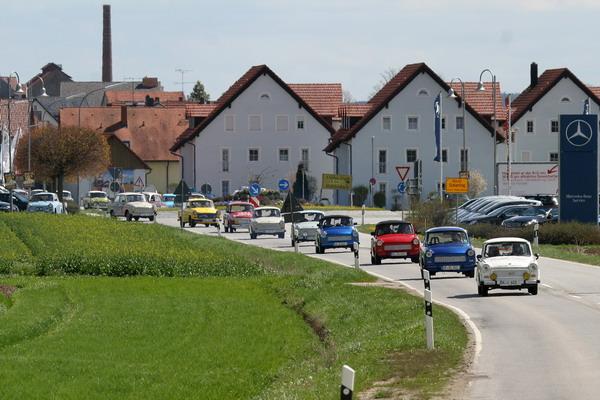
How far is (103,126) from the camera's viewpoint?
142500 mm

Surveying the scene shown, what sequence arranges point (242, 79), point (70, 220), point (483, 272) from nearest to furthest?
1. point (483, 272)
2. point (70, 220)
3. point (242, 79)

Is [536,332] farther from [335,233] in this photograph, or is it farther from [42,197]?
[42,197]

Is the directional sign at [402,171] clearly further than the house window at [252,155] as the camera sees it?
No

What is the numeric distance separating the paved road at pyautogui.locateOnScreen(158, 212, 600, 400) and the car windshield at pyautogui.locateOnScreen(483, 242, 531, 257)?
0.93 metres

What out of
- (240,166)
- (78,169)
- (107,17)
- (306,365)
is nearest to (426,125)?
(240,166)

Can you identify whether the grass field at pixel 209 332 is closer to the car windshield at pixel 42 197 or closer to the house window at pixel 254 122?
the car windshield at pixel 42 197

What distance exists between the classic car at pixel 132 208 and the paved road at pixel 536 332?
41639 millimetres

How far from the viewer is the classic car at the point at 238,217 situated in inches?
3022

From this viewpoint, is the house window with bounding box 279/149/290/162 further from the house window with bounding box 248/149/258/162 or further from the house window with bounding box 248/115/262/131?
the house window with bounding box 248/115/262/131

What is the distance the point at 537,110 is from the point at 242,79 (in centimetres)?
2382

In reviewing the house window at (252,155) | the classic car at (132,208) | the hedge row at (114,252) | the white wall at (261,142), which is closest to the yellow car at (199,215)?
the classic car at (132,208)

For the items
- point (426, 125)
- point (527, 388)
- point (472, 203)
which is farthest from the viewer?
point (426, 125)

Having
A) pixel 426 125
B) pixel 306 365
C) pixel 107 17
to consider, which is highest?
pixel 107 17

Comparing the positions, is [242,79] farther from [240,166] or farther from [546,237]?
[546,237]
